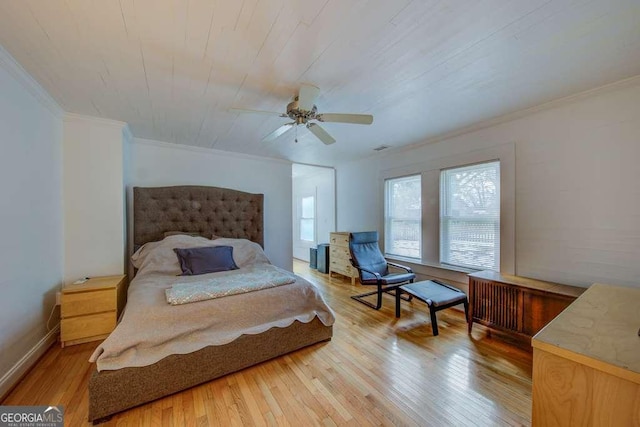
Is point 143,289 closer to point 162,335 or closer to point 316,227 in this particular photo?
point 162,335

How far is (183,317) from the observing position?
182 cm

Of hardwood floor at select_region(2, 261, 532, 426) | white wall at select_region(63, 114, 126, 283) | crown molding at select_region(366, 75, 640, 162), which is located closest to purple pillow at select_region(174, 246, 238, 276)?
white wall at select_region(63, 114, 126, 283)

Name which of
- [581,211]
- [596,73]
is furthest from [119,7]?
[581,211]

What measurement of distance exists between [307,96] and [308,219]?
16.2 ft

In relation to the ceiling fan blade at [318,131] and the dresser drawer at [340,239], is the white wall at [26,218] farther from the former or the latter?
the dresser drawer at [340,239]

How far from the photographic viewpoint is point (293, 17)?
137 cm

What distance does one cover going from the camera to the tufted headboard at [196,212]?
10.9ft

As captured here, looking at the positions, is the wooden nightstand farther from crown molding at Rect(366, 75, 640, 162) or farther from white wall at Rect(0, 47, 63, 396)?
crown molding at Rect(366, 75, 640, 162)

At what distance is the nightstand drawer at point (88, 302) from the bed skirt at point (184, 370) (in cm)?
118

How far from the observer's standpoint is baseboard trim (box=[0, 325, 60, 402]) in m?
1.74

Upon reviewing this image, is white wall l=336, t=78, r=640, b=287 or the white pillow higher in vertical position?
white wall l=336, t=78, r=640, b=287

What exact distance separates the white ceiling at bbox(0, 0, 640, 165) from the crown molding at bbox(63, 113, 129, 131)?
100mm

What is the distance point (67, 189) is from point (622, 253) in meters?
5.38

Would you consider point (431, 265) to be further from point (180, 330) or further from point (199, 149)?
point (199, 149)
